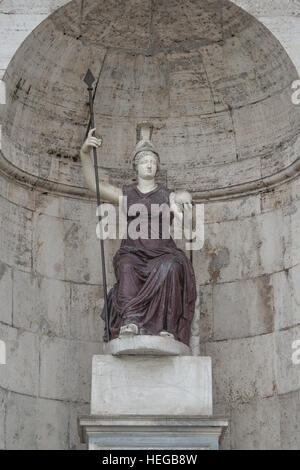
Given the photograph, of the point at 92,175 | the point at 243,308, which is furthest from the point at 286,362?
the point at 92,175

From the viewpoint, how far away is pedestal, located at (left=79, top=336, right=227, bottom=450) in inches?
538

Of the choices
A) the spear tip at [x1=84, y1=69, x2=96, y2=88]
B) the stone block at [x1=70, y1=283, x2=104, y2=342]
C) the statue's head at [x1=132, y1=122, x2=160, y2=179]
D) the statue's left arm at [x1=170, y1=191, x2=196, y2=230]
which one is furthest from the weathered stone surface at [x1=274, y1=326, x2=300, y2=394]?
the spear tip at [x1=84, y1=69, x2=96, y2=88]

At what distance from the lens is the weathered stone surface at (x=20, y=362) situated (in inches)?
576

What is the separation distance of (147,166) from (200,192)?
925 millimetres

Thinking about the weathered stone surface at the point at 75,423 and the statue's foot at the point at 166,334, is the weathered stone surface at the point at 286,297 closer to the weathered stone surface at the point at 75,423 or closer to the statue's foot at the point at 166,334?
the statue's foot at the point at 166,334

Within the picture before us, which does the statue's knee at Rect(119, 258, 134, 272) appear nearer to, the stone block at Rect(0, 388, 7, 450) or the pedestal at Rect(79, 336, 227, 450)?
the pedestal at Rect(79, 336, 227, 450)

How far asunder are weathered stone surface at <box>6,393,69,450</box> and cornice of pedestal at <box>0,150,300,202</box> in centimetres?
194

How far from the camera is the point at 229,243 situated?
50.9 feet

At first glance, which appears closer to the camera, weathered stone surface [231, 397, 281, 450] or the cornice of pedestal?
weathered stone surface [231, 397, 281, 450]

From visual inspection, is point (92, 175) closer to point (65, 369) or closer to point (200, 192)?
point (200, 192)

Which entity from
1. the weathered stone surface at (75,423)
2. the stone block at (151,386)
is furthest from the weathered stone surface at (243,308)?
the weathered stone surface at (75,423)

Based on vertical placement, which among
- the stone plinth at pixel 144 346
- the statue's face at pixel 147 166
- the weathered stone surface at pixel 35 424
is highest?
the statue's face at pixel 147 166

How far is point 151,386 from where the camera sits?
45.9 ft

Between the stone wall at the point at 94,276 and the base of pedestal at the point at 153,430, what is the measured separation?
106cm
